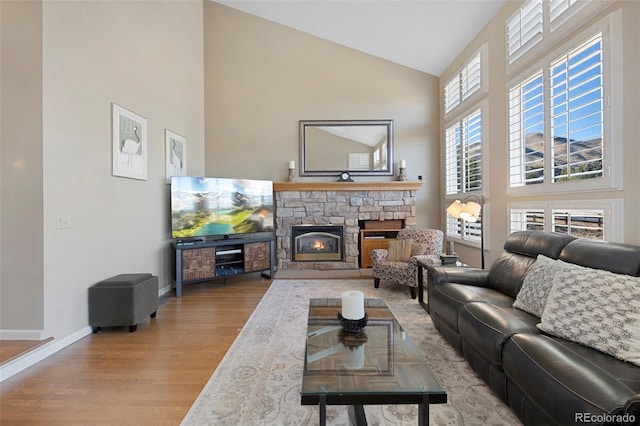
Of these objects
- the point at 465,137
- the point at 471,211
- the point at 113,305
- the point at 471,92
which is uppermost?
the point at 471,92

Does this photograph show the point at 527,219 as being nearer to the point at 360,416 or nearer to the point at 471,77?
the point at 471,77

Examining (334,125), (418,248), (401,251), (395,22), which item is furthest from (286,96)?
(418,248)

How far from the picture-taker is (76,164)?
2713 millimetres

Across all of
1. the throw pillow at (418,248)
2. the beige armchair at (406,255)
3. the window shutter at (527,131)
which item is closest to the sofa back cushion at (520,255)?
the window shutter at (527,131)

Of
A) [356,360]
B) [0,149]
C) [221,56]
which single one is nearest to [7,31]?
[0,149]

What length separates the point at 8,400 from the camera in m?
1.85

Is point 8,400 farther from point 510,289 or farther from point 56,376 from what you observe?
point 510,289

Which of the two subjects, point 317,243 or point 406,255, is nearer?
point 406,255

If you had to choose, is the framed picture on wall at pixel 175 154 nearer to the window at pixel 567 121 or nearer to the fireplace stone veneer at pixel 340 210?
the fireplace stone veneer at pixel 340 210

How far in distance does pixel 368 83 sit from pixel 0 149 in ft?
17.0

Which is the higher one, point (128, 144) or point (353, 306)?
point (128, 144)

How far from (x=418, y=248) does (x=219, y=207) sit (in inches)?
121

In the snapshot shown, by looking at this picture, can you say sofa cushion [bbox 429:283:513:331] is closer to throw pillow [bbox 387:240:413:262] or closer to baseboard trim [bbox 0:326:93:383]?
throw pillow [bbox 387:240:413:262]

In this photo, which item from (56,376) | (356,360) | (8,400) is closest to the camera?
(356,360)
